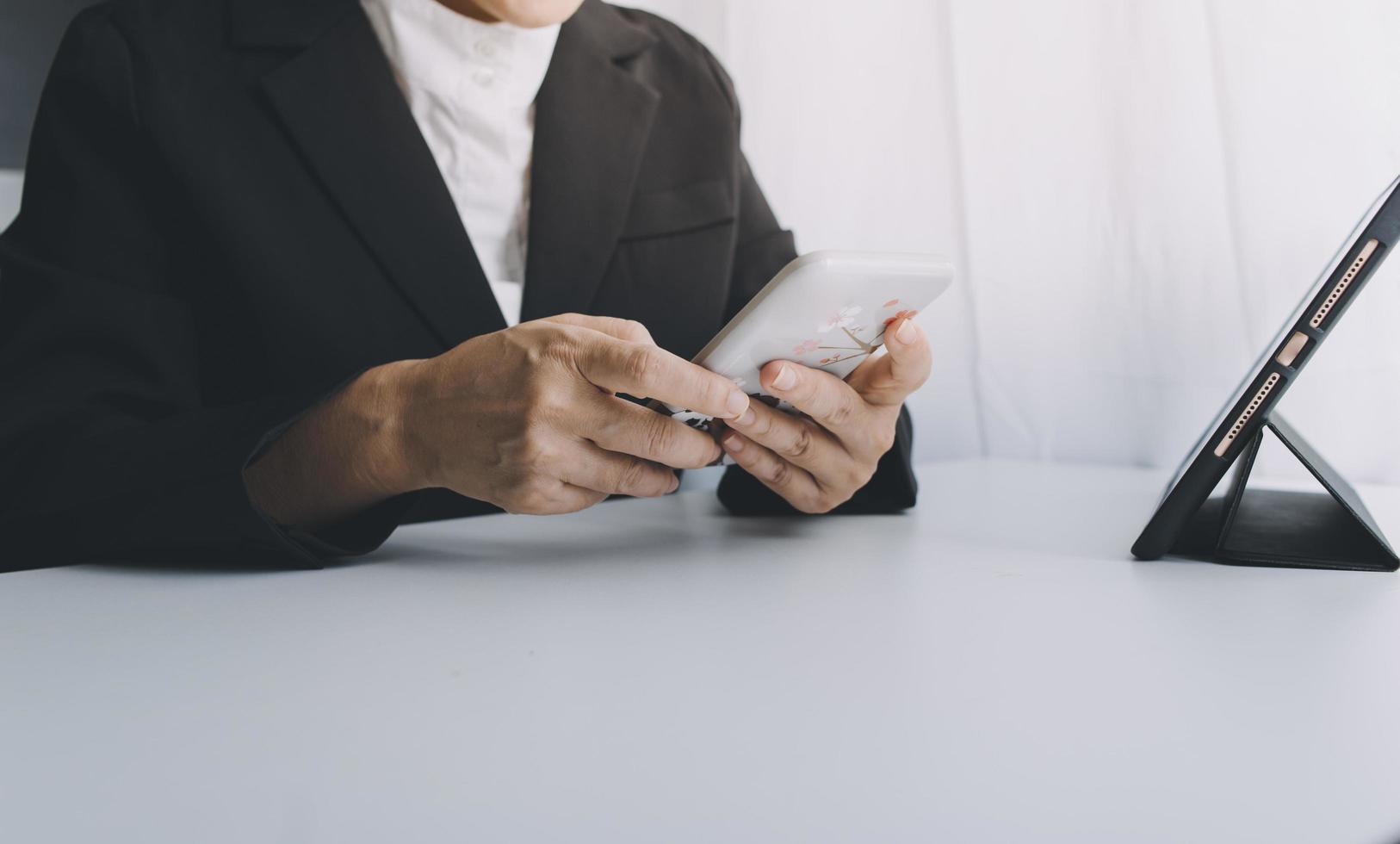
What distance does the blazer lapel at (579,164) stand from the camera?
105cm

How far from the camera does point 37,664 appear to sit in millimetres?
473

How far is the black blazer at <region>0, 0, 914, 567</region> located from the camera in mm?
697

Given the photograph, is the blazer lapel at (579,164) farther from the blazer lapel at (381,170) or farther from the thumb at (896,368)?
the thumb at (896,368)

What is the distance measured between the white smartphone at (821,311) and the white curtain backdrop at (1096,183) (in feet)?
2.04

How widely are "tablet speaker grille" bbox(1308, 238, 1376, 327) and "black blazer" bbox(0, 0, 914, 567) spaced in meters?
0.38

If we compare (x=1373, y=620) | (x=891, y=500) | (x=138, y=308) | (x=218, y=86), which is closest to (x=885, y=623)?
(x=1373, y=620)

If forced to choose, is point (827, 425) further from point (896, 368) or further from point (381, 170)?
point (381, 170)

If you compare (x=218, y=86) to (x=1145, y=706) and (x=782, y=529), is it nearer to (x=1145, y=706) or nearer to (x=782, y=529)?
(x=782, y=529)

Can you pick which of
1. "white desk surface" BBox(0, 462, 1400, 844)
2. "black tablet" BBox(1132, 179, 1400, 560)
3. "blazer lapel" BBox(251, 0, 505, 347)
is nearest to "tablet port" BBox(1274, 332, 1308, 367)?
"black tablet" BBox(1132, 179, 1400, 560)

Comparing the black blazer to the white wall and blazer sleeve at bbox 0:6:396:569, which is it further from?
the white wall

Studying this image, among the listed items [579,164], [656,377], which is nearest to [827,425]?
[656,377]

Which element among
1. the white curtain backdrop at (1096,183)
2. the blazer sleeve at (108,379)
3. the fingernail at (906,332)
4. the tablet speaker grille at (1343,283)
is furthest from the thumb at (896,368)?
the white curtain backdrop at (1096,183)

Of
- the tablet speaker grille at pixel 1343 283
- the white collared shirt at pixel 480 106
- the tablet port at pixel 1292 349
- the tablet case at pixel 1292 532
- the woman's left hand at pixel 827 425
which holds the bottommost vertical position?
the tablet case at pixel 1292 532

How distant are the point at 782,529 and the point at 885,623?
12.5 inches
